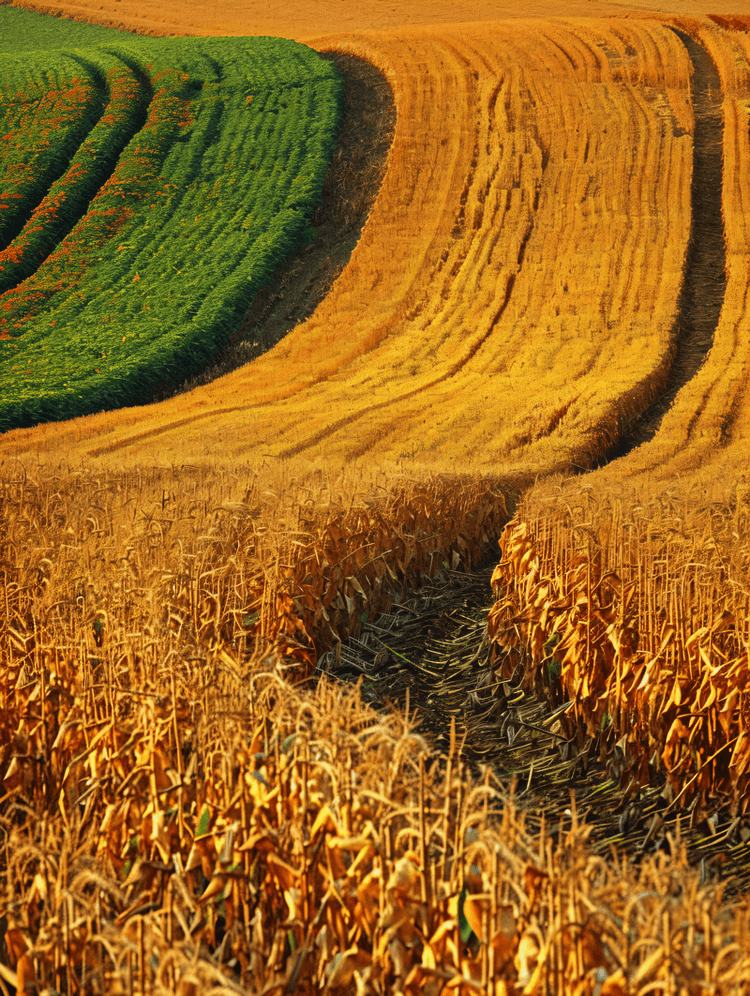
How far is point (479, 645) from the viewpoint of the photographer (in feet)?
23.0

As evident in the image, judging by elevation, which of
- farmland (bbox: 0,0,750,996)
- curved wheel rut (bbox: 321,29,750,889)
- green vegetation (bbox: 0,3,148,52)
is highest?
green vegetation (bbox: 0,3,148,52)

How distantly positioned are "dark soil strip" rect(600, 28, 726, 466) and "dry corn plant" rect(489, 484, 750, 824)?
806 centimetres

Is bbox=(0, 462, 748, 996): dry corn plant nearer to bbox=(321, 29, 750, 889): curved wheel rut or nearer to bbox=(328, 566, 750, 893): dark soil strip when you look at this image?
bbox=(321, 29, 750, 889): curved wheel rut

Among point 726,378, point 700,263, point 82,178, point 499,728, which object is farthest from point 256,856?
point 82,178

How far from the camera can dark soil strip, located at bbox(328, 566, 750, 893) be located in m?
4.51

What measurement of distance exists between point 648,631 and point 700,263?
18.6 meters

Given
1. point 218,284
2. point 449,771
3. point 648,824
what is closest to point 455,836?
point 449,771

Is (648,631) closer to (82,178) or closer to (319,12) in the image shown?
(82,178)

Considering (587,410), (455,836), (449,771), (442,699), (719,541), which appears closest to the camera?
(449,771)

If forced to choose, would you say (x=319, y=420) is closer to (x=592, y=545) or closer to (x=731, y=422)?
(x=731, y=422)

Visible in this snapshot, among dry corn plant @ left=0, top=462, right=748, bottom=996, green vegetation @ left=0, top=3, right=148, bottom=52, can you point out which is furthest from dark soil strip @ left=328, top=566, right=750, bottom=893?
green vegetation @ left=0, top=3, right=148, bottom=52

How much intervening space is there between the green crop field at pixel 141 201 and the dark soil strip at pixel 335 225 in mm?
342

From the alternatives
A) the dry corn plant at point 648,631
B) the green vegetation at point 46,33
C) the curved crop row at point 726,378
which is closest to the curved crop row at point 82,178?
the green vegetation at point 46,33

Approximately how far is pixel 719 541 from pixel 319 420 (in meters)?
10.4
